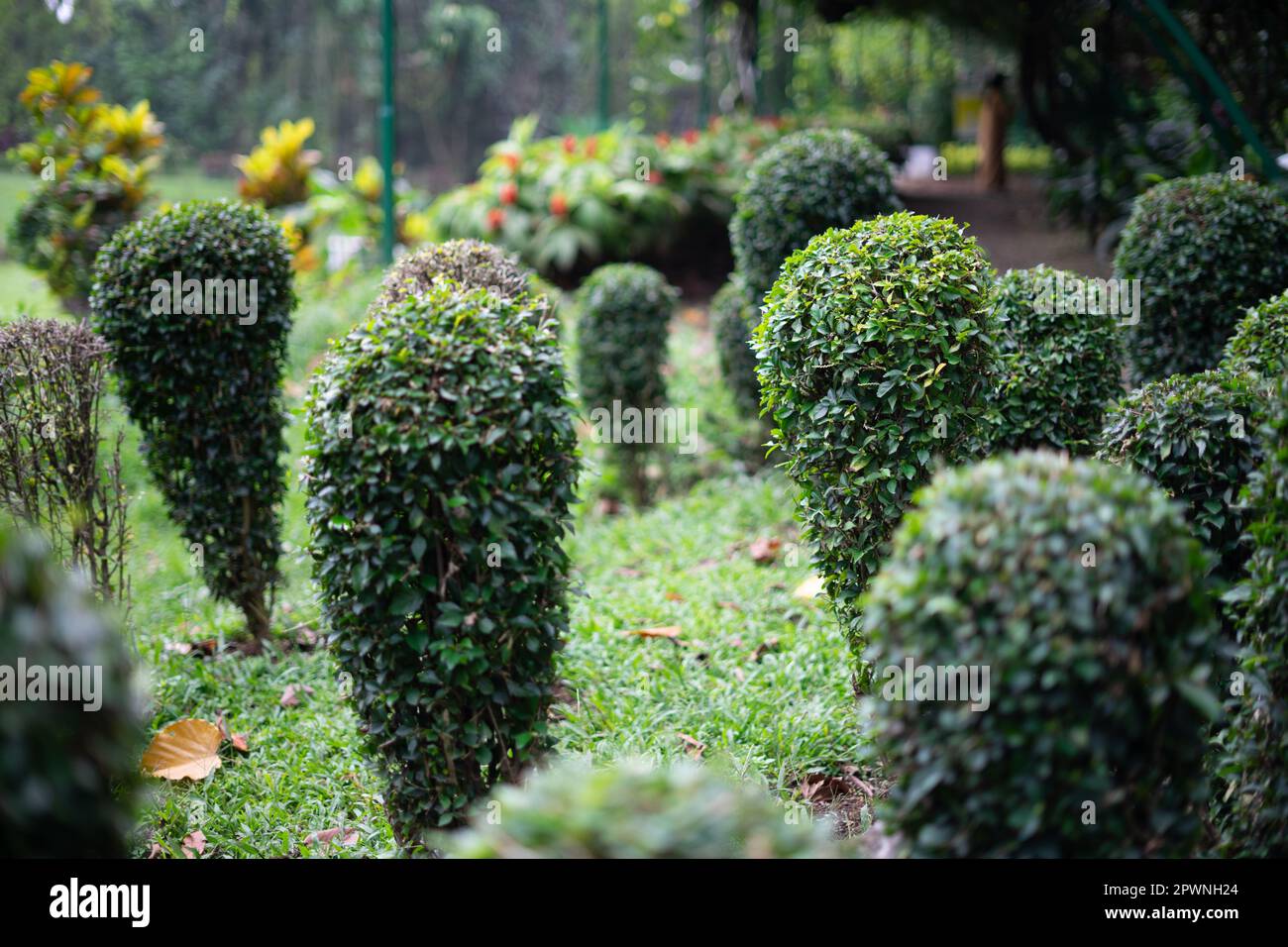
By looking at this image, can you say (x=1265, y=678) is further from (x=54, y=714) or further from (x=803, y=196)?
(x=803, y=196)

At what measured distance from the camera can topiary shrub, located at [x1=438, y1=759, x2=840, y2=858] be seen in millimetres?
1687

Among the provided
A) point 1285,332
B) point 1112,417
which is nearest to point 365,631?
point 1112,417

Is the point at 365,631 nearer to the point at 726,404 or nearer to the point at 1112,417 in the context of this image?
the point at 1112,417

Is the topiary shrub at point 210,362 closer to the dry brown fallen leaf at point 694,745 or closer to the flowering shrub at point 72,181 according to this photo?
the dry brown fallen leaf at point 694,745

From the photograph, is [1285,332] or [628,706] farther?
[628,706]

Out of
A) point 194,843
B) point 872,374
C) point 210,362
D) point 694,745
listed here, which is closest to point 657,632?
point 694,745

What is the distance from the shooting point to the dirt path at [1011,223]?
9.69 meters

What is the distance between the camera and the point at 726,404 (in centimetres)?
812

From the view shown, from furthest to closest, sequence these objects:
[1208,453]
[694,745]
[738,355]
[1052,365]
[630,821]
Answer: [738,355], [1052,365], [694,745], [1208,453], [630,821]

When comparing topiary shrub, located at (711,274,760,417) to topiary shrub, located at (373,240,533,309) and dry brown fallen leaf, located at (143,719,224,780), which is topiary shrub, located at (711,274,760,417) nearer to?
topiary shrub, located at (373,240,533,309)

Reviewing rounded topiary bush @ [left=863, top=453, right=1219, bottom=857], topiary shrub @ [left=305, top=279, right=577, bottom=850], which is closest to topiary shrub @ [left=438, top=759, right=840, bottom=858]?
rounded topiary bush @ [left=863, top=453, right=1219, bottom=857]

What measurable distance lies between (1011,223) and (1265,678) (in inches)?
427

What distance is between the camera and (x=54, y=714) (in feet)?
5.63
